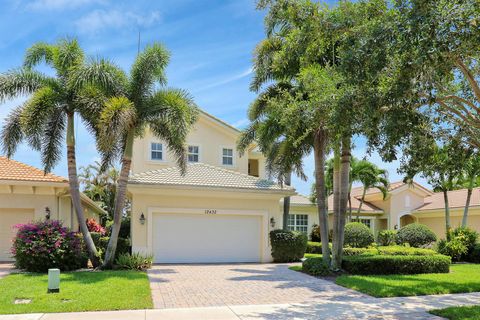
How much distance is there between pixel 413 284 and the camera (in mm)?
13297

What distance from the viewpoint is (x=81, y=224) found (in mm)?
16375

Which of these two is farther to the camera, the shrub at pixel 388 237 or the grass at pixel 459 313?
the shrub at pixel 388 237

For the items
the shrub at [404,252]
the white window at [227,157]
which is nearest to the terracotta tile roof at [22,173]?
the white window at [227,157]

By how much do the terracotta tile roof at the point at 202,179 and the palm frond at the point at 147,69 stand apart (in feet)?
14.6

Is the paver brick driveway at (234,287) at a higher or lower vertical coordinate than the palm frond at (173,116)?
lower

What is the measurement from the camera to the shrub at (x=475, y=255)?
2152cm

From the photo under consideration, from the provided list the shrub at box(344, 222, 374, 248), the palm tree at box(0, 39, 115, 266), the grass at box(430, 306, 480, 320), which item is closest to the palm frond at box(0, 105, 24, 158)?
the palm tree at box(0, 39, 115, 266)

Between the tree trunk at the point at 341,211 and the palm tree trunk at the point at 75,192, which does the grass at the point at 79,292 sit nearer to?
the palm tree trunk at the point at 75,192

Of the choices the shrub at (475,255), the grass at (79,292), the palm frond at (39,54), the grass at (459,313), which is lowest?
the shrub at (475,255)

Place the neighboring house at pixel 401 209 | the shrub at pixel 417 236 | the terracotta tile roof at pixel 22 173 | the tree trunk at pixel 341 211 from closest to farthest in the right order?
the tree trunk at pixel 341 211 < the terracotta tile roof at pixel 22 173 < the shrub at pixel 417 236 < the neighboring house at pixel 401 209

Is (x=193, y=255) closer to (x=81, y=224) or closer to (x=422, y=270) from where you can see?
(x=81, y=224)

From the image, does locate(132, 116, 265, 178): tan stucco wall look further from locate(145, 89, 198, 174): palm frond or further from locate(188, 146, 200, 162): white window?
locate(145, 89, 198, 174): palm frond

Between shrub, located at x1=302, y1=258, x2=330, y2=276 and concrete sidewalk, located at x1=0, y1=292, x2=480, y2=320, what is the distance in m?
4.37

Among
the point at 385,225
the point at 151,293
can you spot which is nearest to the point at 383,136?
the point at 151,293
